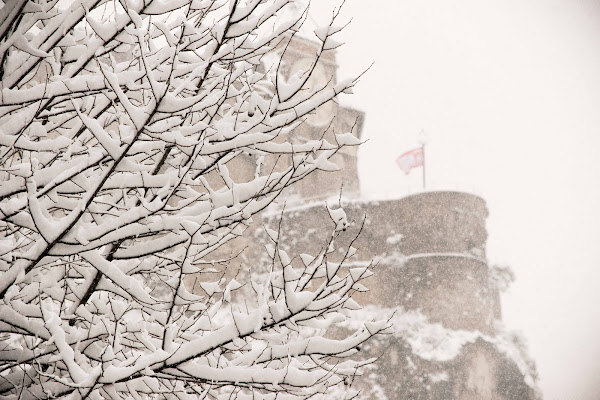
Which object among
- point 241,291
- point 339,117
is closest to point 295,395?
point 241,291

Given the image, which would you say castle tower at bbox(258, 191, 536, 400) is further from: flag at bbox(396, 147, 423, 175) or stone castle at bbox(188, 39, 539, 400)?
flag at bbox(396, 147, 423, 175)

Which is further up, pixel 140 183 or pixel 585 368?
pixel 585 368

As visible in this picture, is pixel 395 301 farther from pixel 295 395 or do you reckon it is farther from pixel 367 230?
pixel 295 395

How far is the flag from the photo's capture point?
21.3 m

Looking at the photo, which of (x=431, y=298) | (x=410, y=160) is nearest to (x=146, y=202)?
(x=431, y=298)

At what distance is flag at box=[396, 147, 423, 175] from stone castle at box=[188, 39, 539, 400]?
2233 mm

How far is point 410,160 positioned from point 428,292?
5799 mm

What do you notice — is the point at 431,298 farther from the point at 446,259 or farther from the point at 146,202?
the point at 146,202

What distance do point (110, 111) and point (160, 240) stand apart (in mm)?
1193

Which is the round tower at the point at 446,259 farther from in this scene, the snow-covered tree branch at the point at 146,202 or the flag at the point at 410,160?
the snow-covered tree branch at the point at 146,202

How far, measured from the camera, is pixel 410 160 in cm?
2166

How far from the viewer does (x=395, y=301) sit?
19047mm

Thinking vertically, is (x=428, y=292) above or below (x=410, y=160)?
below

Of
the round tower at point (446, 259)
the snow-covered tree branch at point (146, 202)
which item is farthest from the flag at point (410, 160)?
the snow-covered tree branch at point (146, 202)
